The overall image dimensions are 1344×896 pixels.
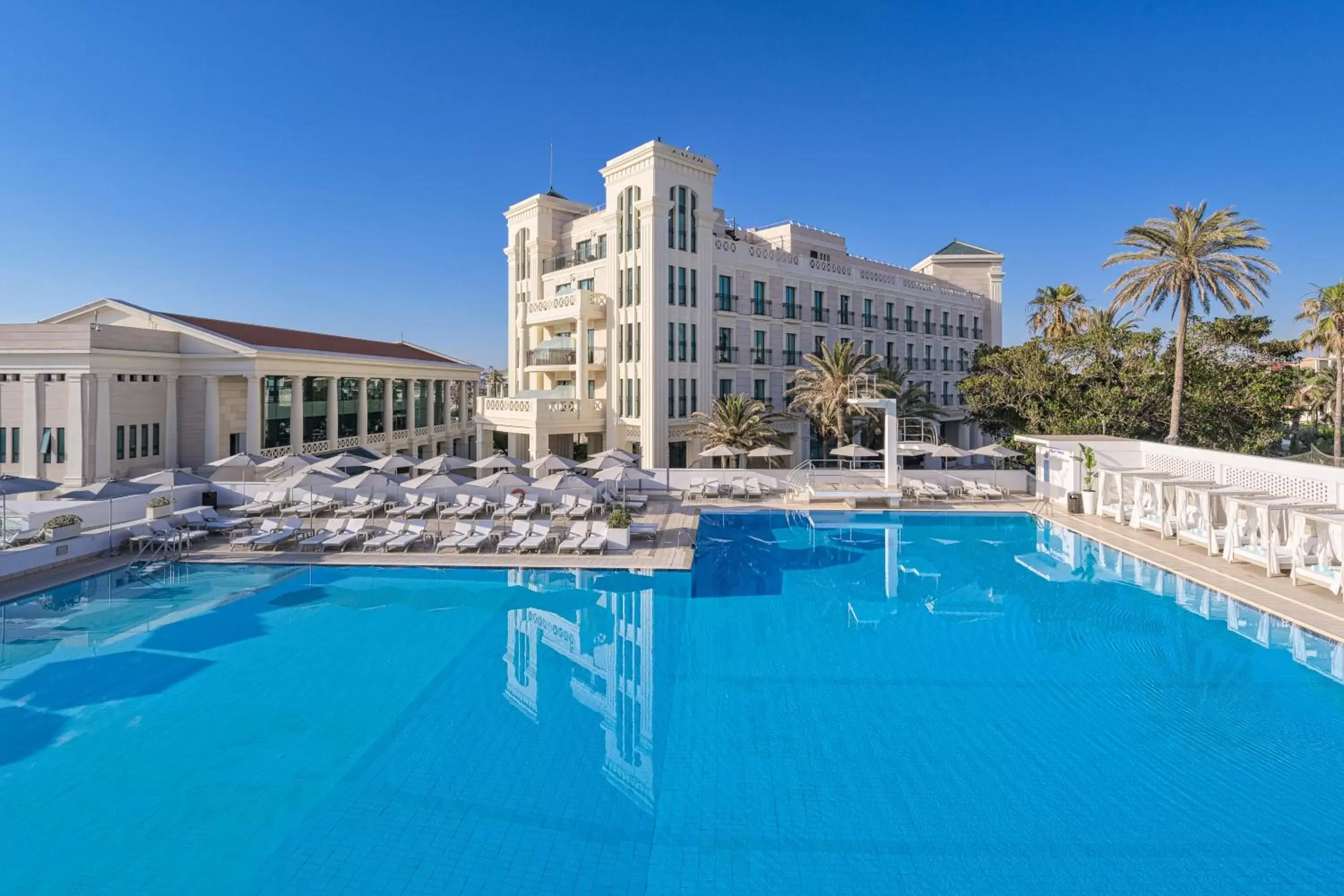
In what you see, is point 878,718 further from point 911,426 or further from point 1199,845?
point 911,426

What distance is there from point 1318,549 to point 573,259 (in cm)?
3170

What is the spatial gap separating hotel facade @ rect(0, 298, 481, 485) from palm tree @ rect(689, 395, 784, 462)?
53.8ft

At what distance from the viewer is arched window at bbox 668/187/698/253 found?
3166cm

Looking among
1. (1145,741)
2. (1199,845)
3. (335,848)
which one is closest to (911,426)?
(1145,741)

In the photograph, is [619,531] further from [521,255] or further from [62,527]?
[521,255]

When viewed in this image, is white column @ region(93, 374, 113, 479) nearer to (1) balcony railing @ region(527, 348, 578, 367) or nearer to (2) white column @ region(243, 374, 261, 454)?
(2) white column @ region(243, 374, 261, 454)

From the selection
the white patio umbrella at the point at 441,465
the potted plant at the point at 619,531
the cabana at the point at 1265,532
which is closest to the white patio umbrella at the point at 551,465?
the white patio umbrella at the point at 441,465

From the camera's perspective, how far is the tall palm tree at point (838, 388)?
30.7 metres

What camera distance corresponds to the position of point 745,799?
7.98 metres

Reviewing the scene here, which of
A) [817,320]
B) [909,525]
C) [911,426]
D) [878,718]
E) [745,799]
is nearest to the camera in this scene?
[745,799]

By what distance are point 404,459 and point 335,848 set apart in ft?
68.9

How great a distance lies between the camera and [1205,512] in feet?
59.5

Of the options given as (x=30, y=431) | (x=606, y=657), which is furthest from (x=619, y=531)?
(x=30, y=431)

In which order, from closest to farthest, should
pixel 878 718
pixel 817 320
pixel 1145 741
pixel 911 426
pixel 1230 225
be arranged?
pixel 1145 741 → pixel 878 718 → pixel 1230 225 → pixel 911 426 → pixel 817 320
